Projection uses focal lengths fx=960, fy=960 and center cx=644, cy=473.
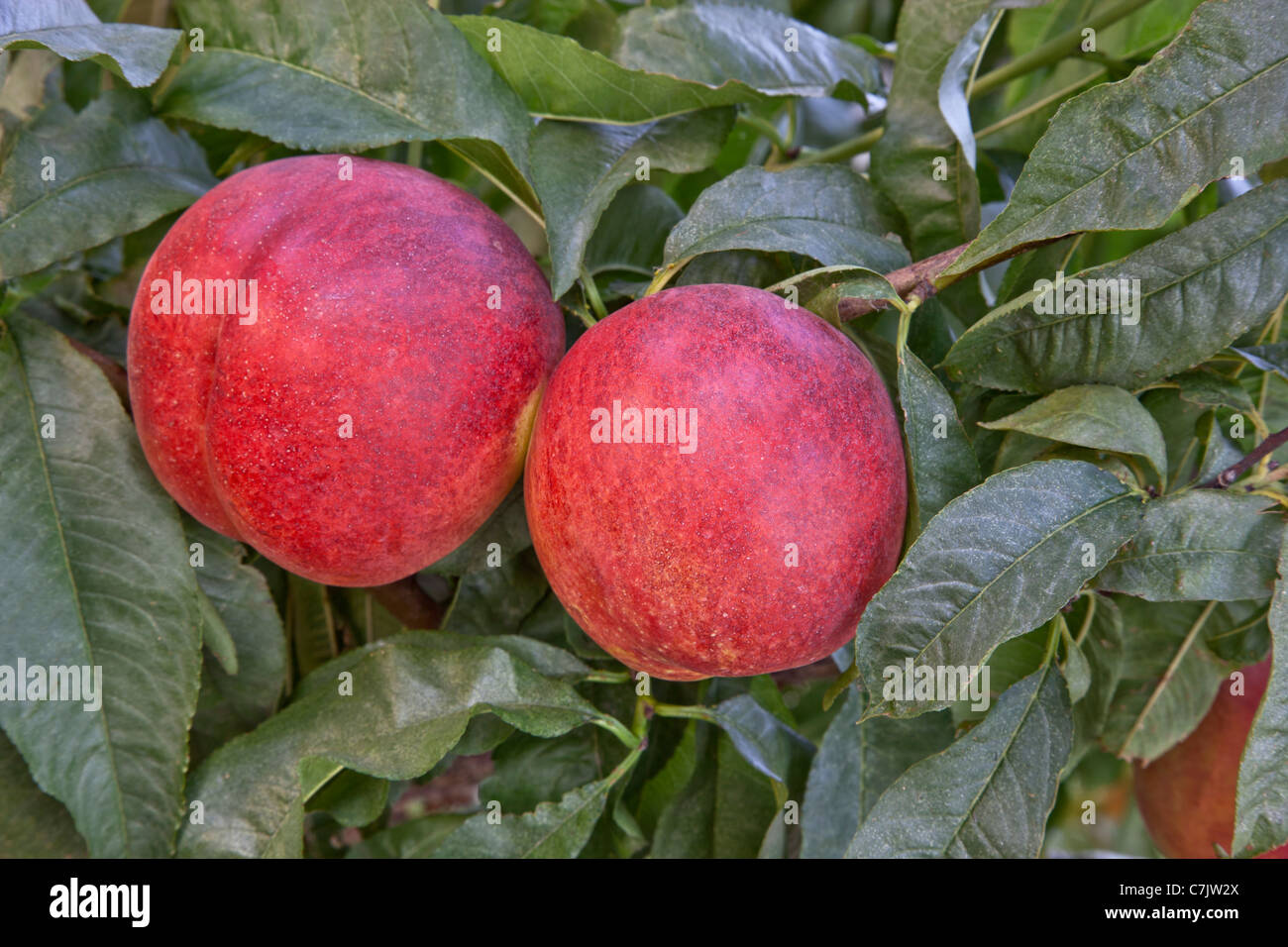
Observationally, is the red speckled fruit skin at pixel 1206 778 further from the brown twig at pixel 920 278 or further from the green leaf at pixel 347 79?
the green leaf at pixel 347 79

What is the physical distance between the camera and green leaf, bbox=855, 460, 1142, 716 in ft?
2.25

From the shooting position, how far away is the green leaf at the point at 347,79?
0.82 m

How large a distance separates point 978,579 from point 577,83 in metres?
0.54

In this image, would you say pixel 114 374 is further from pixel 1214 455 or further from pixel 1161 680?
pixel 1161 680

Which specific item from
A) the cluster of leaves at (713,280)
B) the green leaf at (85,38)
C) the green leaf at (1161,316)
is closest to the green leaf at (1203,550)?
the cluster of leaves at (713,280)

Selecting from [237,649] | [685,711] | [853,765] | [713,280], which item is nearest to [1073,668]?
[853,765]

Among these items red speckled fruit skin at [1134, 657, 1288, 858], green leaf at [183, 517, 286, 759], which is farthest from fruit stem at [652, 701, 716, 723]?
red speckled fruit skin at [1134, 657, 1288, 858]

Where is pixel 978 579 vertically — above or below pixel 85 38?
below

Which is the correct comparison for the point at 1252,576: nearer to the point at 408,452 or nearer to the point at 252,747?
the point at 408,452

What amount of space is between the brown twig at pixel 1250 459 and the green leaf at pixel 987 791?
22 cm

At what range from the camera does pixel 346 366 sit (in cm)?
70

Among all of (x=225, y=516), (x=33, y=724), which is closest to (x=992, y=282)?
(x=225, y=516)

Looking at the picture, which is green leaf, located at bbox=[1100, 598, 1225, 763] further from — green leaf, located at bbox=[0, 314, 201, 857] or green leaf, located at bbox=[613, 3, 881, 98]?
green leaf, located at bbox=[0, 314, 201, 857]

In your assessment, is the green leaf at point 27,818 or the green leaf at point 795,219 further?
the green leaf at point 27,818
